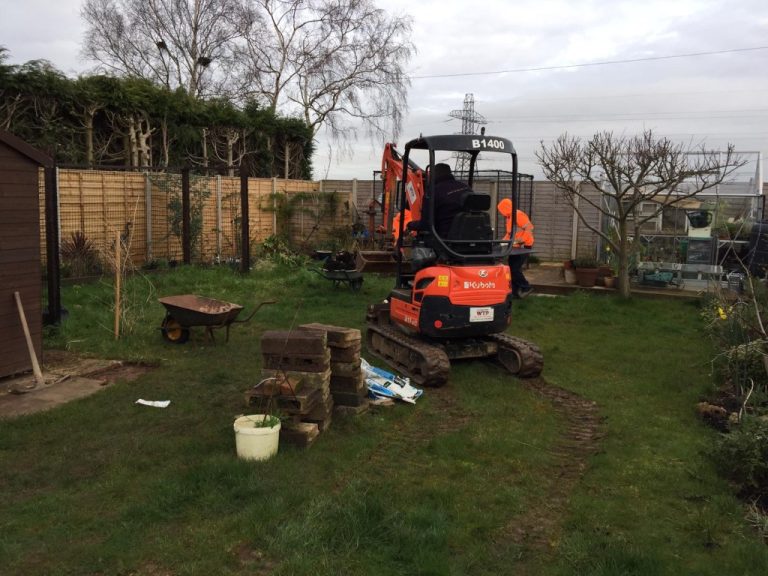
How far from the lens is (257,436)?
14.4 ft

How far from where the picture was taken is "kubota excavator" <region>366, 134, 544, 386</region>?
654cm

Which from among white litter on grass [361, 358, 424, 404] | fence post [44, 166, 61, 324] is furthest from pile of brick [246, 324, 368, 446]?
fence post [44, 166, 61, 324]

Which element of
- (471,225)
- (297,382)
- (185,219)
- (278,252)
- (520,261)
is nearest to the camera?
(297,382)

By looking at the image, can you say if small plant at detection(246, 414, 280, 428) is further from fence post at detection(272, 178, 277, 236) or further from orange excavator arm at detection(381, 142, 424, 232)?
fence post at detection(272, 178, 277, 236)

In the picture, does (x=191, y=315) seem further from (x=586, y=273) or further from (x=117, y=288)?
(x=586, y=273)

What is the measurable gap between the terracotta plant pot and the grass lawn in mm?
5162

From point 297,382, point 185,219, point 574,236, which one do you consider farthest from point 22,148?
point 574,236

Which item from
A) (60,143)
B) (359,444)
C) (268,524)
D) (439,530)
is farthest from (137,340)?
(60,143)

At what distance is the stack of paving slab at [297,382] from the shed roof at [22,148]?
3434 mm

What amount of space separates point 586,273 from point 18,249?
952 cm

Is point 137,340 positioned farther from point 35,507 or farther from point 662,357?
point 662,357

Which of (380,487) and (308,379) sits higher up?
(308,379)

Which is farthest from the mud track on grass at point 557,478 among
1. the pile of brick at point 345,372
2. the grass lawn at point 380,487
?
the pile of brick at point 345,372

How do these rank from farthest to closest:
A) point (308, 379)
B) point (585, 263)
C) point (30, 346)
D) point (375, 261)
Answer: point (585, 263) → point (375, 261) → point (30, 346) → point (308, 379)
